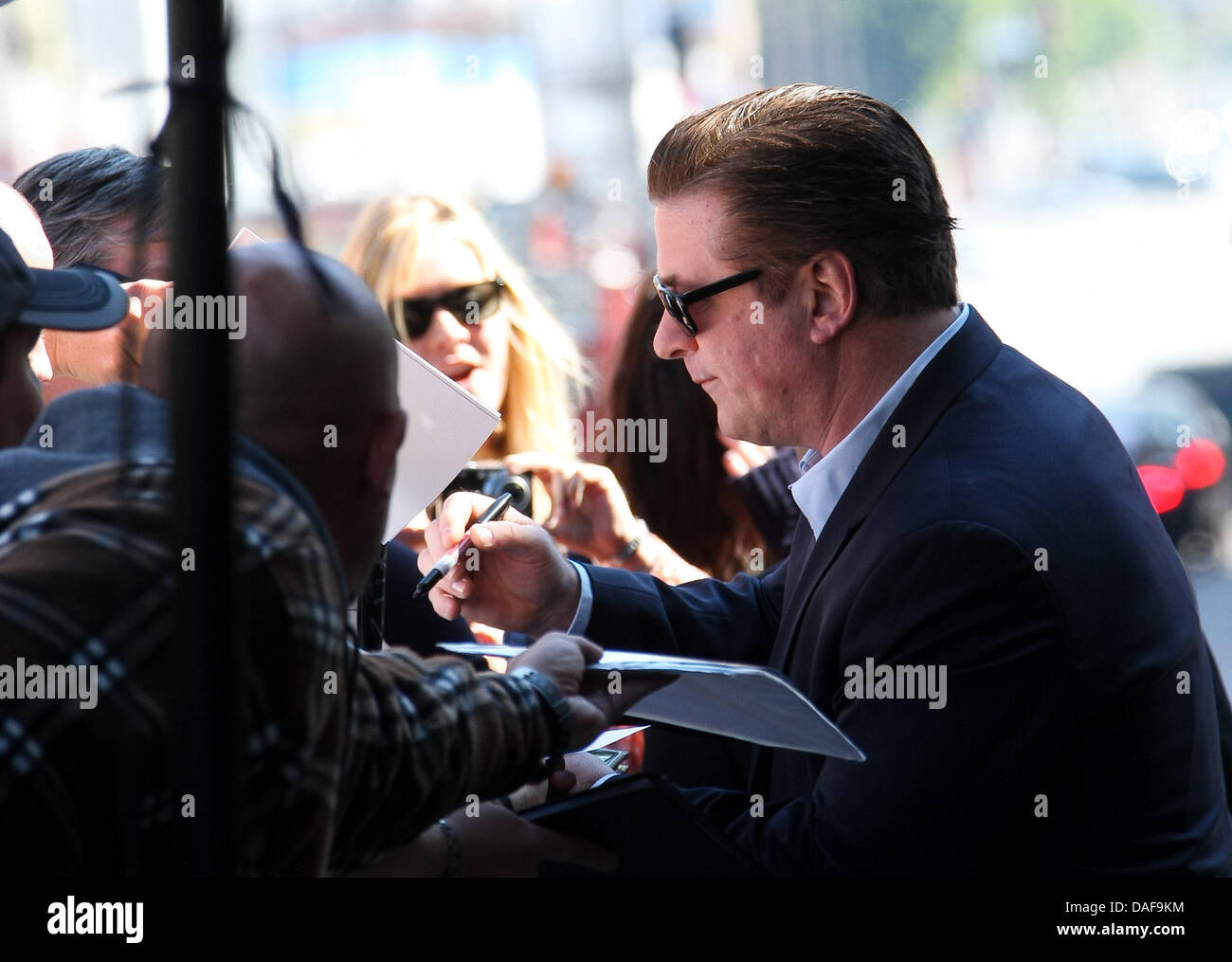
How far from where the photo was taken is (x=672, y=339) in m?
1.90

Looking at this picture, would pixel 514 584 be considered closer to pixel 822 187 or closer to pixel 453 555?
pixel 453 555

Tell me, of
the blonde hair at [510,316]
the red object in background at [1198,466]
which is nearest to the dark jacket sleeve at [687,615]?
the blonde hair at [510,316]

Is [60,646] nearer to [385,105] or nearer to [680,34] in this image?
[385,105]

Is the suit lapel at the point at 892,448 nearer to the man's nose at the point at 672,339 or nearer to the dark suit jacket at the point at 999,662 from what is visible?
the dark suit jacket at the point at 999,662

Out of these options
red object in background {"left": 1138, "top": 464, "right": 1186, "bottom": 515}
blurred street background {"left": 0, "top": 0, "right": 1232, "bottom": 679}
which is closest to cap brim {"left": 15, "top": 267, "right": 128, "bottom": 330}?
blurred street background {"left": 0, "top": 0, "right": 1232, "bottom": 679}

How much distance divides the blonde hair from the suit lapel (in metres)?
1.58

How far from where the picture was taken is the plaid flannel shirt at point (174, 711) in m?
1.03

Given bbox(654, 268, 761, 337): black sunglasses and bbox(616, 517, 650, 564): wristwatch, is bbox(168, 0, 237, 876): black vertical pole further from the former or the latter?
bbox(616, 517, 650, 564): wristwatch

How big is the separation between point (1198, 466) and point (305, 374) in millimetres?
6519

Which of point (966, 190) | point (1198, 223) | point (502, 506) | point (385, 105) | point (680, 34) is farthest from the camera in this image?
point (1198, 223)

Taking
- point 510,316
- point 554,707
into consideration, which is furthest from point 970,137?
point 554,707

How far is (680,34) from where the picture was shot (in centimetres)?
971

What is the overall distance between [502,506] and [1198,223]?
32.0ft
